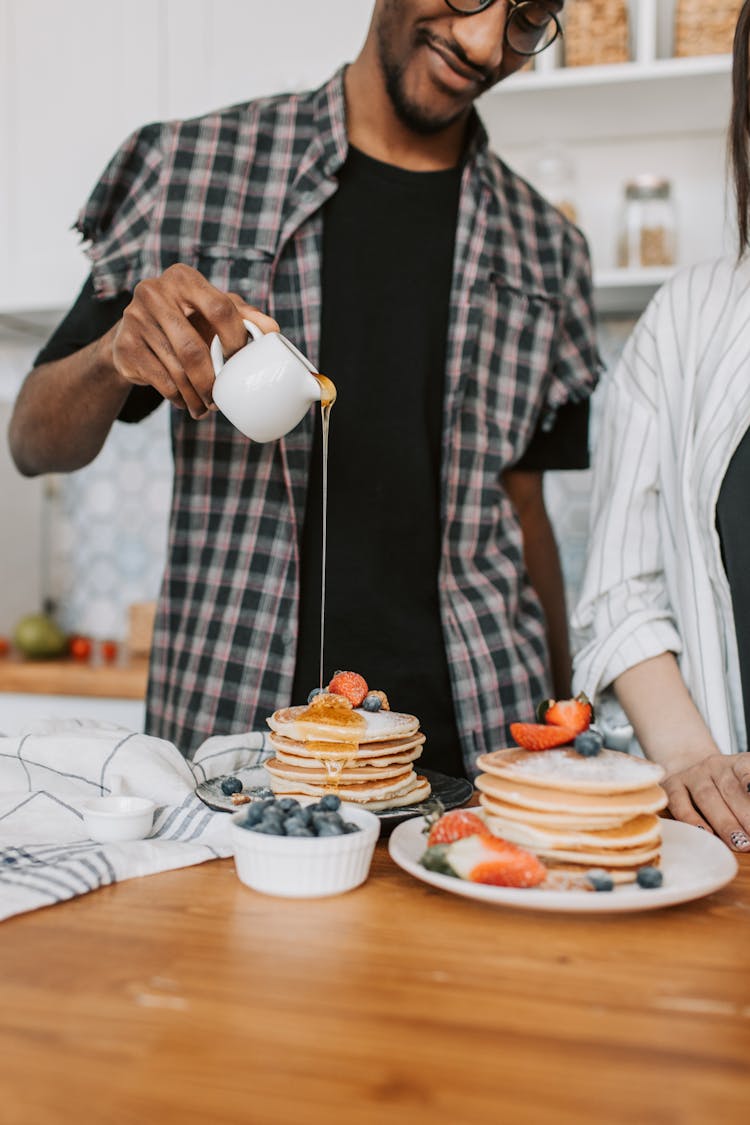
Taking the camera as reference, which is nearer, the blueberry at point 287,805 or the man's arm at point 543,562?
the blueberry at point 287,805

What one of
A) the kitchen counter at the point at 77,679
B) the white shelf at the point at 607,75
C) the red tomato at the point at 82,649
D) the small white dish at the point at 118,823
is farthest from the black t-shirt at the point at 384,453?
the red tomato at the point at 82,649

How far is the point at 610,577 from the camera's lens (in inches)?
53.2

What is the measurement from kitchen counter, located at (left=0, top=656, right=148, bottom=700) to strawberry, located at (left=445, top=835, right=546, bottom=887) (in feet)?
6.00

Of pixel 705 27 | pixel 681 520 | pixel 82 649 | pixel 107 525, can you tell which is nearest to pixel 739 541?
pixel 681 520

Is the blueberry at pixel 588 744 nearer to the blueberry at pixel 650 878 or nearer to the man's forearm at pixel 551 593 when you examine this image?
the blueberry at pixel 650 878

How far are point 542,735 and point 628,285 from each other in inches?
69.3

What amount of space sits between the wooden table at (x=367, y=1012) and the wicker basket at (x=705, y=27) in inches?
80.8

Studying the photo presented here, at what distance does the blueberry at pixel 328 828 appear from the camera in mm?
797

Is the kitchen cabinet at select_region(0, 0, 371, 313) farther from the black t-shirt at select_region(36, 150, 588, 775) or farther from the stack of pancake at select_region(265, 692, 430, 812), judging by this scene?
the stack of pancake at select_region(265, 692, 430, 812)

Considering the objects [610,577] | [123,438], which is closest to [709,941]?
[610,577]

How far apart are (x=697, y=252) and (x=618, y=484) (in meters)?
1.49

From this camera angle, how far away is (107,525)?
10.3 feet

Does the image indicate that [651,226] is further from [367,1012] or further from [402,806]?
[367,1012]

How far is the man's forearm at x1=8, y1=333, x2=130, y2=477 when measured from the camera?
137cm
